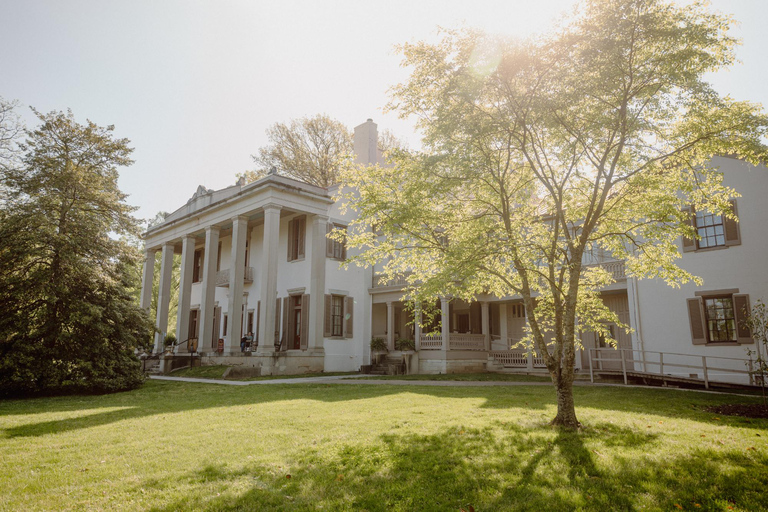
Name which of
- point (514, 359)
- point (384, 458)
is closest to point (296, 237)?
point (514, 359)

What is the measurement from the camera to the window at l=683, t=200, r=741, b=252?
1605 centimetres

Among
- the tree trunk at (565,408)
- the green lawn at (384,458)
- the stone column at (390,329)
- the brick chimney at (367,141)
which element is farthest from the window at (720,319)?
the brick chimney at (367,141)

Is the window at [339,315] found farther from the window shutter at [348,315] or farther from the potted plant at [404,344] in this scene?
the potted plant at [404,344]

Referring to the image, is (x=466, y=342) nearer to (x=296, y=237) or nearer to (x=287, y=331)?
(x=287, y=331)

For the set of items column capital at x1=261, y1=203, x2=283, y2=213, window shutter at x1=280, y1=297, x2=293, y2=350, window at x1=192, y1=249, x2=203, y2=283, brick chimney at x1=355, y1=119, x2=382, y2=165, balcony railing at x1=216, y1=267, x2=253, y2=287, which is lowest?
window shutter at x1=280, y1=297, x2=293, y2=350

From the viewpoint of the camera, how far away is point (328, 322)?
2322cm

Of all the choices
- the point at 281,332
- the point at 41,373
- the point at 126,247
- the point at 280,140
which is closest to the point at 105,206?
the point at 126,247

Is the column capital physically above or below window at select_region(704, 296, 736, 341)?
above

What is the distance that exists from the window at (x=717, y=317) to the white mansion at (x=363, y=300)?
34 millimetres

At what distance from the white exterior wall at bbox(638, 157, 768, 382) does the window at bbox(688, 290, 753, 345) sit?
22 centimetres

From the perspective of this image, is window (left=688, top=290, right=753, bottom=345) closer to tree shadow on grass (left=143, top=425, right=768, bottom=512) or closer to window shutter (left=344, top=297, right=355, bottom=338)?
tree shadow on grass (left=143, top=425, right=768, bottom=512)

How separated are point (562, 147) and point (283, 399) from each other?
8.83 meters

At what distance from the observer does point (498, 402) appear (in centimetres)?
1102

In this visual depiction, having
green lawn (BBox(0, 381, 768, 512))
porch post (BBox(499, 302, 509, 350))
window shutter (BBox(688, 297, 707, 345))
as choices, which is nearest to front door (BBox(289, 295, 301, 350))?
porch post (BBox(499, 302, 509, 350))
